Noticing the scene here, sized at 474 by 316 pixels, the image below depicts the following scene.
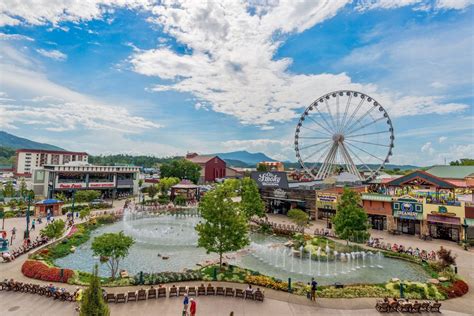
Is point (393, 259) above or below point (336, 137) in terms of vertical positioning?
below

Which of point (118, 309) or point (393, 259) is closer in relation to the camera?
point (118, 309)

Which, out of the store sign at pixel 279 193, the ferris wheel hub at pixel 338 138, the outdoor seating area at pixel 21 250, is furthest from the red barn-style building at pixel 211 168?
the outdoor seating area at pixel 21 250

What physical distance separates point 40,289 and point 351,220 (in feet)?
82.8

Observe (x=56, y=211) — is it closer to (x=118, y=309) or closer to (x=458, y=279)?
(x=118, y=309)

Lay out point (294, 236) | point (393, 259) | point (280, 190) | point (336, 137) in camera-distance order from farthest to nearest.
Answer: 1. point (336, 137)
2. point (280, 190)
3. point (294, 236)
4. point (393, 259)

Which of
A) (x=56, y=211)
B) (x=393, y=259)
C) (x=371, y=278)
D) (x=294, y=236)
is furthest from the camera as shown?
(x=56, y=211)

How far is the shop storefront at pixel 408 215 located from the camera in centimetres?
3409

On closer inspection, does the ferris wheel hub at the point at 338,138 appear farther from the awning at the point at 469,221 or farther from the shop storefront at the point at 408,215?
the awning at the point at 469,221

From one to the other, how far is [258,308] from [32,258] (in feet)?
59.9

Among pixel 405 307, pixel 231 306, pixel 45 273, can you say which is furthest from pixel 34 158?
pixel 405 307

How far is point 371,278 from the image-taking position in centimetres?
2095

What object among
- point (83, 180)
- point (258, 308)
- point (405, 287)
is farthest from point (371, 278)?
point (83, 180)

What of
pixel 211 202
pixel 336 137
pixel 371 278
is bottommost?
pixel 371 278

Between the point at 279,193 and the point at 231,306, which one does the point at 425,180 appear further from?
the point at 231,306
